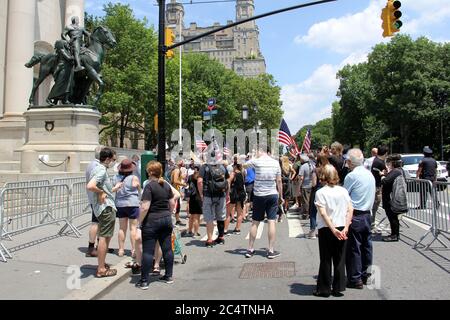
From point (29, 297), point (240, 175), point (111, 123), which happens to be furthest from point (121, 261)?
point (111, 123)

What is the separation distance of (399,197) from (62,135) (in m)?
13.3

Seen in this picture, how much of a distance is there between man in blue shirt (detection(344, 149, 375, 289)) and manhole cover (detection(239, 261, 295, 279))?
3.58ft

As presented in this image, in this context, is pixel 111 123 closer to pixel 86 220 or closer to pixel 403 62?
pixel 403 62

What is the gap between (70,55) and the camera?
19297 mm

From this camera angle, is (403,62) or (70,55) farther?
(403,62)

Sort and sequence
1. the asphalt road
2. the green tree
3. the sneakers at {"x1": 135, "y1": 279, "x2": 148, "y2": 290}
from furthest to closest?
the green tree < the sneakers at {"x1": 135, "y1": 279, "x2": 148, "y2": 290} < the asphalt road

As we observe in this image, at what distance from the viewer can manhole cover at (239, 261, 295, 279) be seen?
7605 millimetres

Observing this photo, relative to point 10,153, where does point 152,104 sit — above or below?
above

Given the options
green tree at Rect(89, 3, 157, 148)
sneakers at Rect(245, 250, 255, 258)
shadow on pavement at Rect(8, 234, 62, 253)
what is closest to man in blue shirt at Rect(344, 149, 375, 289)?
sneakers at Rect(245, 250, 255, 258)

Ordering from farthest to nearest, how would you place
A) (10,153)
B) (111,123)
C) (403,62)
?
(403,62)
(111,123)
(10,153)

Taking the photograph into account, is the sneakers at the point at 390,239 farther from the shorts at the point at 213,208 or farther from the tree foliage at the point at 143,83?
the tree foliage at the point at 143,83

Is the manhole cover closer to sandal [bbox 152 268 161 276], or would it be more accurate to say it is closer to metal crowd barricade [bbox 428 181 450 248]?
sandal [bbox 152 268 161 276]

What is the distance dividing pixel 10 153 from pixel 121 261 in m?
16.9
